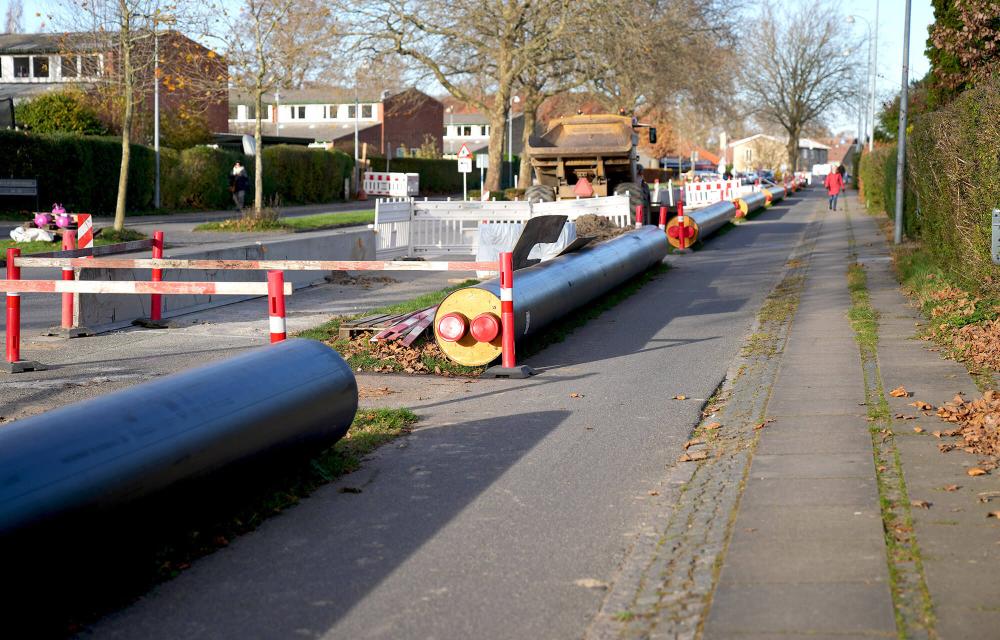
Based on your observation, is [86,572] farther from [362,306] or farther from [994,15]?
[994,15]

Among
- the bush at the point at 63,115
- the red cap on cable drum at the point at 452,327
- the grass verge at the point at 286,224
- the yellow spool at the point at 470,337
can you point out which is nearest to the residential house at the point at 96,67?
the bush at the point at 63,115

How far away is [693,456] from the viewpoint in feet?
23.0

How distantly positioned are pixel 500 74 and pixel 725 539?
126ft

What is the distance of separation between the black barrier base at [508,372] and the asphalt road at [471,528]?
0.53ft

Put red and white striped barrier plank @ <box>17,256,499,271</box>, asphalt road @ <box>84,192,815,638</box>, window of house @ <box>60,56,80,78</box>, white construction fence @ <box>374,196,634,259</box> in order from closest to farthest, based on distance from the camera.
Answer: asphalt road @ <box>84,192,815,638</box> → red and white striped barrier plank @ <box>17,256,499,271</box> → white construction fence @ <box>374,196,634,259</box> → window of house @ <box>60,56,80,78</box>

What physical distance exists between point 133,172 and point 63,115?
720 cm

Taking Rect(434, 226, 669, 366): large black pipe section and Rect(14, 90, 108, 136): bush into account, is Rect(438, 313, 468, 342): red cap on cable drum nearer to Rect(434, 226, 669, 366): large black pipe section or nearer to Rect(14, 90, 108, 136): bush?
Rect(434, 226, 669, 366): large black pipe section

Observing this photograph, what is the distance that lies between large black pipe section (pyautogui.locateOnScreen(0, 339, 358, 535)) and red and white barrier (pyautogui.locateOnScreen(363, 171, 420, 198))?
147 feet

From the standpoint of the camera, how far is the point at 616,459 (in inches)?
276

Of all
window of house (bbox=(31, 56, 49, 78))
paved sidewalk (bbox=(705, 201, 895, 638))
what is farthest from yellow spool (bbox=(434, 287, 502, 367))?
window of house (bbox=(31, 56, 49, 78))

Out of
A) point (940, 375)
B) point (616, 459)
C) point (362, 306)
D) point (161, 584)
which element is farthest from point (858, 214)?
point (161, 584)

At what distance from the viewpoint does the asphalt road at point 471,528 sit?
177 inches

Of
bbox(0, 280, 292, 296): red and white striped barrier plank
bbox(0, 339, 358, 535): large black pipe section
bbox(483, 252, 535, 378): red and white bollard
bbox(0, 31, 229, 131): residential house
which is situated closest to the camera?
bbox(0, 339, 358, 535): large black pipe section

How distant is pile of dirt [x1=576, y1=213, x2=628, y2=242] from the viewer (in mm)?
21266
